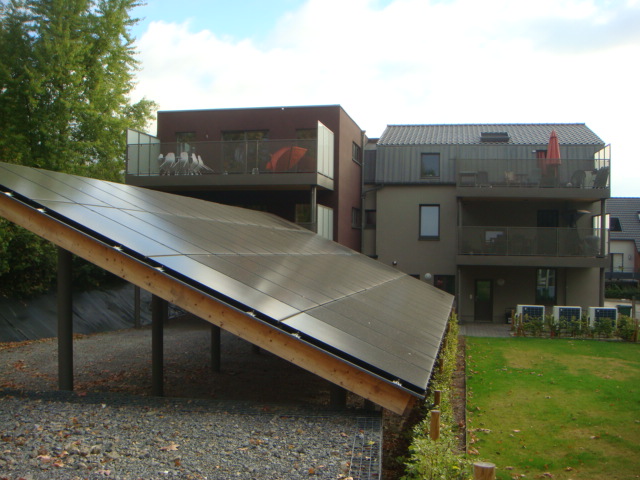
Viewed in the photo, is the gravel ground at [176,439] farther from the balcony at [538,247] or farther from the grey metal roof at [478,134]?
the grey metal roof at [478,134]

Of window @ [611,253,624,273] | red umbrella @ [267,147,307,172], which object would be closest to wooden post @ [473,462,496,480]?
red umbrella @ [267,147,307,172]

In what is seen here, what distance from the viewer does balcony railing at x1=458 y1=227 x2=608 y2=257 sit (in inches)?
951

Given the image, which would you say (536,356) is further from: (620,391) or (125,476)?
(125,476)

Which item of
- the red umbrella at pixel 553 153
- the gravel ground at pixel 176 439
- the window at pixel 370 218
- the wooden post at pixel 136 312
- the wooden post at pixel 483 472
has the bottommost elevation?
the wooden post at pixel 136 312

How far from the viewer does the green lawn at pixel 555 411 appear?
891 centimetres

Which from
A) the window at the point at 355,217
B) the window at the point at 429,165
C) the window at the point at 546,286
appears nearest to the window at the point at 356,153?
the window at the point at 355,217

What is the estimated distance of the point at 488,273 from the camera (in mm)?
27125

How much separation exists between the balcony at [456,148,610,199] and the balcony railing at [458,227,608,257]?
1.45m

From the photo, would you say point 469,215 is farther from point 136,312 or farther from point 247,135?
point 136,312

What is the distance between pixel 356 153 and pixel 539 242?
878cm

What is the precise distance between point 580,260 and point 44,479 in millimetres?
22640

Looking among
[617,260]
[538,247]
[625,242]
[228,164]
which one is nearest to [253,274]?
[228,164]

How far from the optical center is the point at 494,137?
98.9 ft

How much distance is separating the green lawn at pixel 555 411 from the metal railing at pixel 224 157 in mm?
8468
